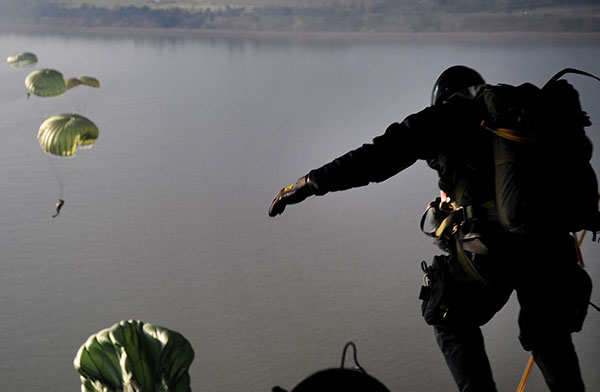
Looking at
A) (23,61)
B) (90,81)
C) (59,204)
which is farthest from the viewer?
(23,61)

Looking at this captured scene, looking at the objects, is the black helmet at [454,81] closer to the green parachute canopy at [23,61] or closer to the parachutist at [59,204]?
the parachutist at [59,204]

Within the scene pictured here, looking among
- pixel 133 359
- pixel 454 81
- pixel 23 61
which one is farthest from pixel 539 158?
pixel 23 61

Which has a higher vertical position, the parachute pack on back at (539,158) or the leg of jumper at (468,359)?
the parachute pack on back at (539,158)

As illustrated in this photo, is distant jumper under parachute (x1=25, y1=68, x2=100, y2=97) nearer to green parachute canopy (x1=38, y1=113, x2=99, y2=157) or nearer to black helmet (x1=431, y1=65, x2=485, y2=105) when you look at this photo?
green parachute canopy (x1=38, y1=113, x2=99, y2=157)

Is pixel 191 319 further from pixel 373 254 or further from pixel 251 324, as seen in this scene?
pixel 373 254

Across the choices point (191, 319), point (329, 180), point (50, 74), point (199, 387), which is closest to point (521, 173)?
point (329, 180)

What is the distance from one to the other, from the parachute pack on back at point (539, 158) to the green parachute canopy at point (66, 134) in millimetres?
4991

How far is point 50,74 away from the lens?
29.1ft

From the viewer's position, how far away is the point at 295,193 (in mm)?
1724

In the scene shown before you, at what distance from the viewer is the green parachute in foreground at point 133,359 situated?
1874 millimetres

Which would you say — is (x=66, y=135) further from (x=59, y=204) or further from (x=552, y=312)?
(x=552, y=312)

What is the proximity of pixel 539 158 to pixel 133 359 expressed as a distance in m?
1.46

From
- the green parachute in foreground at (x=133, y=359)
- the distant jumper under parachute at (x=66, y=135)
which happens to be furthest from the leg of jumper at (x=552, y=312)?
the distant jumper under parachute at (x=66, y=135)

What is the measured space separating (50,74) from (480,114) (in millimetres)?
8711
